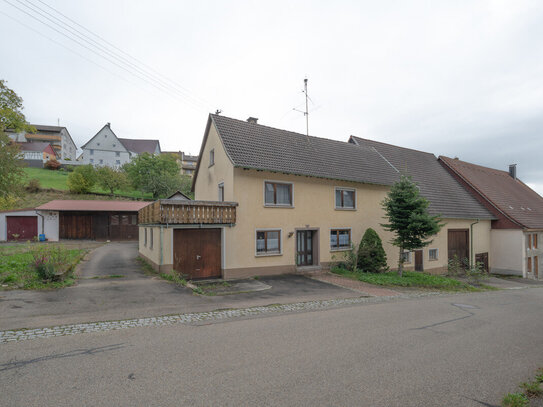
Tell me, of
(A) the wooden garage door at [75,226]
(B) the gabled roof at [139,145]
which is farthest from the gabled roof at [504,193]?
(B) the gabled roof at [139,145]

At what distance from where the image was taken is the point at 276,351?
5.79 m

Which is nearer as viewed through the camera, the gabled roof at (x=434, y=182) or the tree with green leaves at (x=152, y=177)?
the gabled roof at (x=434, y=182)

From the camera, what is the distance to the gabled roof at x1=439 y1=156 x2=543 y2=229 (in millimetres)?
25672

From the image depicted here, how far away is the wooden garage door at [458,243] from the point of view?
75.4 feet

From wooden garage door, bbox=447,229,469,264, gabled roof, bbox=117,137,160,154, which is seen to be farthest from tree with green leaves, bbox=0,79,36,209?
gabled roof, bbox=117,137,160,154

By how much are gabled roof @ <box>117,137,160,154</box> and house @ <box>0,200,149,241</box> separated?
47402 millimetres

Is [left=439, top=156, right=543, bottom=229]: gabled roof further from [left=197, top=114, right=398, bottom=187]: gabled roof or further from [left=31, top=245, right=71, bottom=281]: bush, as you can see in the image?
[left=31, top=245, right=71, bottom=281]: bush

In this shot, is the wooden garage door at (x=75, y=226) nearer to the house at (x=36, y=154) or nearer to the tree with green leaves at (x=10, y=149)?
the tree with green leaves at (x=10, y=149)

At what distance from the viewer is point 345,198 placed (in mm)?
18578

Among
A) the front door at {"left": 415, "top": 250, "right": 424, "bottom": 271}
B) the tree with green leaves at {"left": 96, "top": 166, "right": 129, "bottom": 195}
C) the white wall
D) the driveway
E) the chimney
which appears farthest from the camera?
the tree with green leaves at {"left": 96, "top": 166, "right": 129, "bottom": 195}

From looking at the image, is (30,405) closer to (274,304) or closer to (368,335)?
(368,335)

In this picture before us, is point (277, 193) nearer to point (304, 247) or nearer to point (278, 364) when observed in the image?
point (304, 247)

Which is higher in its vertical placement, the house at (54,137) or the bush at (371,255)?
the house at (54,137)

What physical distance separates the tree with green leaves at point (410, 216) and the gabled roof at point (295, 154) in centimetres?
279
